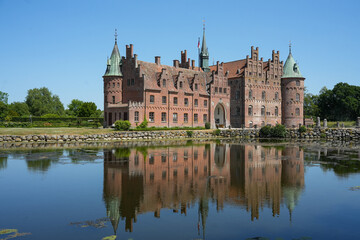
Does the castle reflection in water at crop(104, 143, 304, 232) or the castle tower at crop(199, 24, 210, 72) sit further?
the castle tower at crop(199, 24, 210, 72)

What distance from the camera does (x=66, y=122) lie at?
5675cm

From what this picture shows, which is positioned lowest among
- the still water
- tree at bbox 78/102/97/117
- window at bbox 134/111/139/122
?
the still water

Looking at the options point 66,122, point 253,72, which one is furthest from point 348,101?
point 66,122

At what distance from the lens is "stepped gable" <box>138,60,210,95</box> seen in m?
52.5

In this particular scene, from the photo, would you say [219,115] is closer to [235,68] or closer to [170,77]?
[235,68]

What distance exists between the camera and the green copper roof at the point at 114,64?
53.7m

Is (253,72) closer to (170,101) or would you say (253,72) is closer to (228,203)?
(170,101)

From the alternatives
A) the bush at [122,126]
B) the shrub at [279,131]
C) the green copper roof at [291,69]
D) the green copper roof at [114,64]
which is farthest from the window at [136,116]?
the green copper roof at [291,69]

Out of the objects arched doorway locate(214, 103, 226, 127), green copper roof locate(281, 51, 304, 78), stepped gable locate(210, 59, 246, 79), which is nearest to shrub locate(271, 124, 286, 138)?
arched doorway locate(214, 103, 226, 127)

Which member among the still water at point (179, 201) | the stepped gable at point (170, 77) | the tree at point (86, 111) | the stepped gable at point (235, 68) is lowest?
the still water at point (179, 201)

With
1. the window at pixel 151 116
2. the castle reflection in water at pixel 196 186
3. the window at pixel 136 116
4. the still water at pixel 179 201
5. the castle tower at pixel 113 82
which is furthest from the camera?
the castle tower at pixel 113 82

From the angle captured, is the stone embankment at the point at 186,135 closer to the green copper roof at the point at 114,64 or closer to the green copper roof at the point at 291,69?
the green copper roof at the point at 114,64

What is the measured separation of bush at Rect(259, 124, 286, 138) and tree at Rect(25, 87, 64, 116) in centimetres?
7836

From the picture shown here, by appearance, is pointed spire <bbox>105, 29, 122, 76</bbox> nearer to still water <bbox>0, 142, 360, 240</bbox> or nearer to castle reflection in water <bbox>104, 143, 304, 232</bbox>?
castle reflection in water <bbox>104, 143, 304, 232</bbox>
